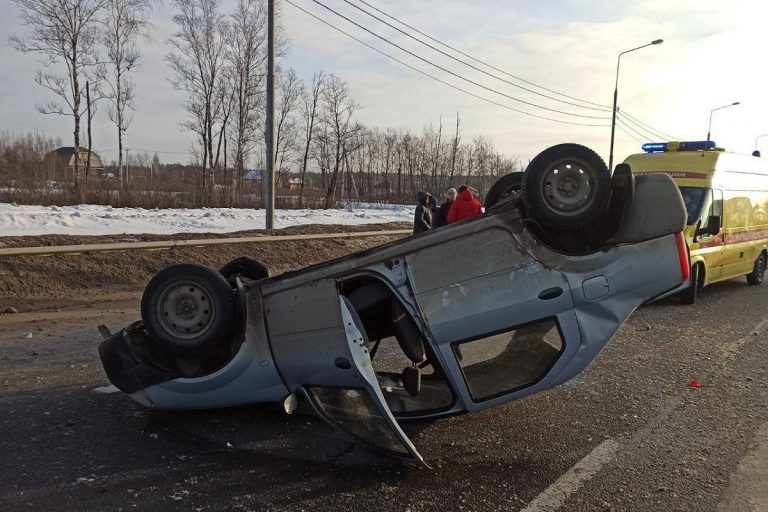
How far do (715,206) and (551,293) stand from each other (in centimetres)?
789

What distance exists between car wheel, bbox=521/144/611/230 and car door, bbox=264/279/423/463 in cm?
134

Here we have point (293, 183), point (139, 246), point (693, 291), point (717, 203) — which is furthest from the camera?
point (293, 183)

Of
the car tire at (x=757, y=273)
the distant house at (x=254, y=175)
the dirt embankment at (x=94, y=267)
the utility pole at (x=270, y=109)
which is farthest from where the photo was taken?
the distant house at (x=254, y=175)

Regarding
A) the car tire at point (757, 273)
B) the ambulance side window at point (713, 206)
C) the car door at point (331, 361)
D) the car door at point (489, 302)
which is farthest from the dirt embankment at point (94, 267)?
the car tire at point (757, 273)

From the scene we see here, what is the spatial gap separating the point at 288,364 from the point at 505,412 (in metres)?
1.87

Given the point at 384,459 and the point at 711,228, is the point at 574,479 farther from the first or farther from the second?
the point at 711,228

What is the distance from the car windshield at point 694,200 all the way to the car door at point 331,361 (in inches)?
303

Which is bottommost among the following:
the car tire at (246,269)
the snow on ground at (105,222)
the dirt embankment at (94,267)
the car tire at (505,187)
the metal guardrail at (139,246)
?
the dirt embankment at (94,267)

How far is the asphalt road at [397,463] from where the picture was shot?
3.23m

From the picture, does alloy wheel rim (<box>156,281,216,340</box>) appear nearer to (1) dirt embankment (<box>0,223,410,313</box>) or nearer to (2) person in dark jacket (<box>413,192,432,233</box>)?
(1) dirt embankment (<box>0,223,410,313</box>)

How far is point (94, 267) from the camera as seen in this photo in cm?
1043

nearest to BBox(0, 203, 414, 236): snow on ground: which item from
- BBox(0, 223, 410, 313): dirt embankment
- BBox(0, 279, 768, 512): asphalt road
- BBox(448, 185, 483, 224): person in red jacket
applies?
BBox(0, 223, 410, 313): dirt embankment

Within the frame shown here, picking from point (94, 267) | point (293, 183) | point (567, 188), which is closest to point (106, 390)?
point (567, 188)

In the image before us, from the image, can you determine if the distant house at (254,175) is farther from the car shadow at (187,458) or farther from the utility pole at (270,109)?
the car shadow at (187,458)
